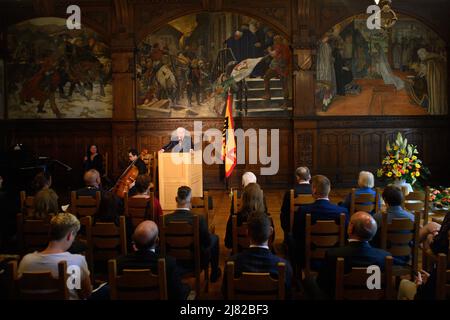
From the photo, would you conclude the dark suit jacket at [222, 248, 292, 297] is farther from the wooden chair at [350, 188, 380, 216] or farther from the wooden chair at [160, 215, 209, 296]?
the wooden chair at [350, 188, 380, 216]

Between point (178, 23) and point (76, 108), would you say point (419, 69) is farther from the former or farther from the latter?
point (76, 108)

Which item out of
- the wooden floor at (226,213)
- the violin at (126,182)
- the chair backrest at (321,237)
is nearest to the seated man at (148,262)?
the wooden floor at (226,213)

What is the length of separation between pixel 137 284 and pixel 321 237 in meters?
2.30

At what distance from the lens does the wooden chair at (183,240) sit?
468 centimetres

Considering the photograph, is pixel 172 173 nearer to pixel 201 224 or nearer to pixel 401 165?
pixel 201 224

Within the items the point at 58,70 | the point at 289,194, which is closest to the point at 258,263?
the point at 289,194

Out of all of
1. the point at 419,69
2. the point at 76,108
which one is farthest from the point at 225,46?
the point at 419,69

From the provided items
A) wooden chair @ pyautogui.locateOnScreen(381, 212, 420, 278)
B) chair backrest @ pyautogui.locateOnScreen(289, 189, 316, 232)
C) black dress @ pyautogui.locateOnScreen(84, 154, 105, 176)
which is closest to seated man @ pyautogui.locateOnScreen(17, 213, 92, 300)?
wooden chair @ pyautogui.locateOnScreen(381, 212, 420, 278)

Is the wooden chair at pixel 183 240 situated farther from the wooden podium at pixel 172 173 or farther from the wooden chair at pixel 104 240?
the wooden podium at pixel 172 173

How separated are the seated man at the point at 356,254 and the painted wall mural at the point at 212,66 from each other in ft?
33.6

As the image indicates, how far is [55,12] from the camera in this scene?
539 inches

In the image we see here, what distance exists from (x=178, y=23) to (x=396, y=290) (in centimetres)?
1164

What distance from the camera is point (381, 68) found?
13.6m

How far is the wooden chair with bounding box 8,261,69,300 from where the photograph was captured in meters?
3.12
